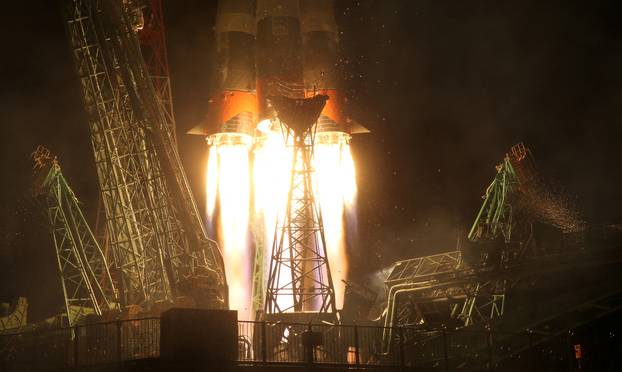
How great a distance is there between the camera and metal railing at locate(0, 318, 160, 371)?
27078mm

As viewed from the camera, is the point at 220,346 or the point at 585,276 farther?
the point at 585,276

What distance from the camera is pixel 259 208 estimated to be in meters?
52.1

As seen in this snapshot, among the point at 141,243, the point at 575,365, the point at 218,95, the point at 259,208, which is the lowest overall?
the point at 575,365

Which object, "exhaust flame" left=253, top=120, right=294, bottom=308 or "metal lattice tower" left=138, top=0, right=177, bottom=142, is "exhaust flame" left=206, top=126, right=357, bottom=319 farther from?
"metal lattice tower" left=138, top=0, right=177, bottom=142

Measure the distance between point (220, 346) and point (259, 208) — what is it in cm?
2517

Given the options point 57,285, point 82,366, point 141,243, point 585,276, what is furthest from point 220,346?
point 57,285

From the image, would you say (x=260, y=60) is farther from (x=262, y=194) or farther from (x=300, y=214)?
(x=300, y=214)

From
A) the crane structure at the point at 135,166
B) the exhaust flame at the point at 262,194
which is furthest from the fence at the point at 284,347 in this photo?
the exhaust flame at the point at 262,194

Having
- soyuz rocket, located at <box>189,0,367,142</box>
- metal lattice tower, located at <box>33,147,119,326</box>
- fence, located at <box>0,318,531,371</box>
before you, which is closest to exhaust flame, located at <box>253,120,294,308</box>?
soyuz rocket, located at <box>189,0,367,142</box>

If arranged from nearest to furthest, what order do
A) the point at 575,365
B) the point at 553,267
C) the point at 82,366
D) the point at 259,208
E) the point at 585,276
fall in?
the point at 82,366, the point at 575,365, the point at 553,267, the point at 585,276, the point at 259,208

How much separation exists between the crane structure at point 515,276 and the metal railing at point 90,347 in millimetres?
9485

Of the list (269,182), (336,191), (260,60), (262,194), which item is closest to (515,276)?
(336,191)

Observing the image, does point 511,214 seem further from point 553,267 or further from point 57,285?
point 57,285

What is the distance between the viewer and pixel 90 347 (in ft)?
96.6
